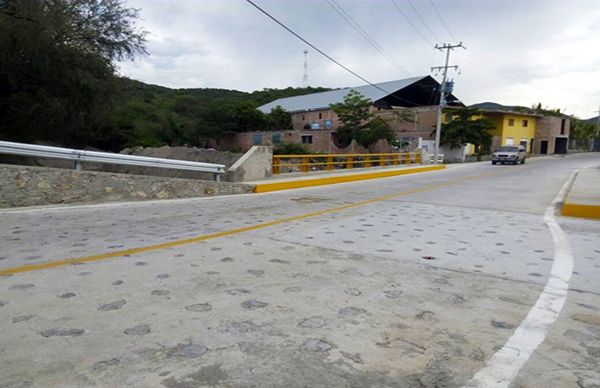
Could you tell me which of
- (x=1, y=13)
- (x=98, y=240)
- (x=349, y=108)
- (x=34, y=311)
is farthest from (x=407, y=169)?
(x=349, y=108)

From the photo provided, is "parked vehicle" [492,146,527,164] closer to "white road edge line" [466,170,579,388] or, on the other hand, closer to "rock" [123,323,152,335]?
"white road edge line" [466,170,579,388]

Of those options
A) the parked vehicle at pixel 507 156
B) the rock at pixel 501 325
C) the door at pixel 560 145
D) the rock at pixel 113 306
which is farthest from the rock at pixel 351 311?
the door at pixel 560 145

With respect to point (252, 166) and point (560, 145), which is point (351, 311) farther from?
point (560, 145)

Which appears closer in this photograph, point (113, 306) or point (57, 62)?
point (113, 306)

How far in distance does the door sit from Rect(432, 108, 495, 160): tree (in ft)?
103

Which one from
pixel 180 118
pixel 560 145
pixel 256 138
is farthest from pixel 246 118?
pixel 560 145

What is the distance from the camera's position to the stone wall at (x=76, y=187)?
9734mm

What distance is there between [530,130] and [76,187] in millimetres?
67093

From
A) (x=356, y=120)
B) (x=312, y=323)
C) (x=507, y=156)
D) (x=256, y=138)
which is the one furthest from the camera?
(x=256, y=138)

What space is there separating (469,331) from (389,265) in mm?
1988

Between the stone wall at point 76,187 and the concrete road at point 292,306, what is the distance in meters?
1.78

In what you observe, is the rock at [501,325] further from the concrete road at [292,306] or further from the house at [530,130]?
the house at [530,130]

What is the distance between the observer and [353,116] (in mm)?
53438

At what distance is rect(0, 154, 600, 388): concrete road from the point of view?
9.93 ft
